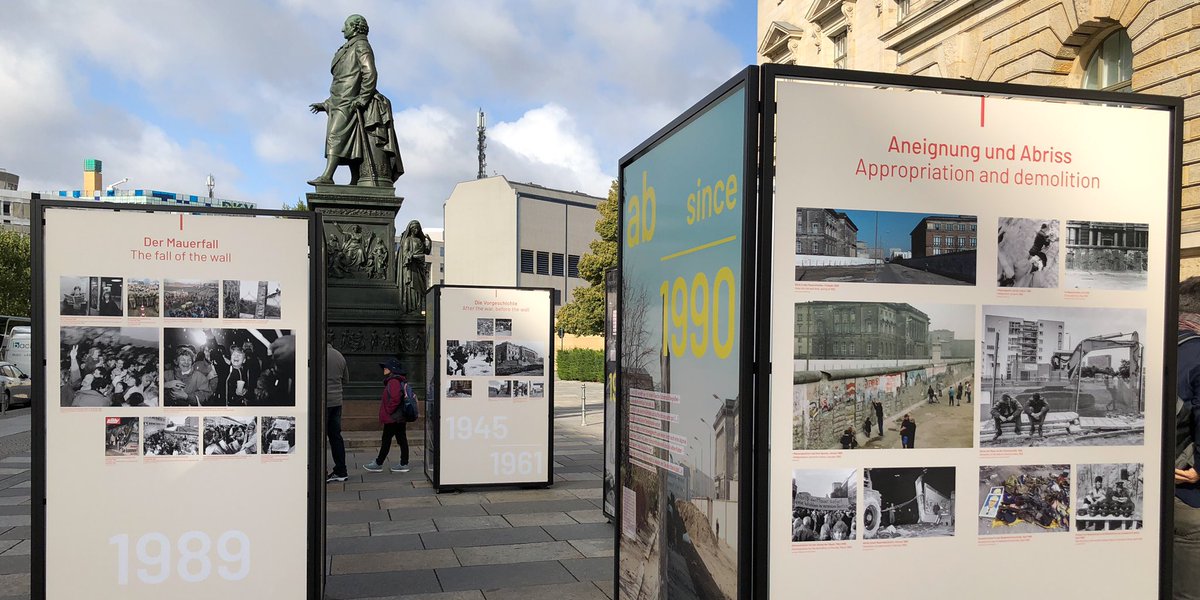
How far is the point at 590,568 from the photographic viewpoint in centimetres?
743

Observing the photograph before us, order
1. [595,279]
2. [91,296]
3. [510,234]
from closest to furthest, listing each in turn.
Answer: [91,296] < [595,279] < [510,234]

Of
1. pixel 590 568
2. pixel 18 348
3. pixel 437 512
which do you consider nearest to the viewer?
pixel 590 568

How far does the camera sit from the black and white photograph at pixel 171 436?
5.17 metres

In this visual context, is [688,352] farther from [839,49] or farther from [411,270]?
[839,49]

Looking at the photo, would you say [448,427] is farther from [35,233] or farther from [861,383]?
[861,383]

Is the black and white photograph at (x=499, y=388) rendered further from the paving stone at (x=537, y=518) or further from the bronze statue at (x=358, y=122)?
the bronze statue at (x=358, y=122)

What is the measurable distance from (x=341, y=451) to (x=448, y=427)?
1.64m

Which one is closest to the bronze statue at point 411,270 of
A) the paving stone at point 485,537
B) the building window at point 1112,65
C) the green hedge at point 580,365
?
the paving stone at point 485,537

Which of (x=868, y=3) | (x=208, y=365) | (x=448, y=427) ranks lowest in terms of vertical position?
(x=448, y=427)

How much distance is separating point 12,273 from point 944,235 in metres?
65.8

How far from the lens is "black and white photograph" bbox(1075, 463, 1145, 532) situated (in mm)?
3723

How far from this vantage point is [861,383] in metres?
3.41

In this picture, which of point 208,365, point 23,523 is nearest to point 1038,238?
point 208,365

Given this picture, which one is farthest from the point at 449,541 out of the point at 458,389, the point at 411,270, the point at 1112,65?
the point at 1112,65
